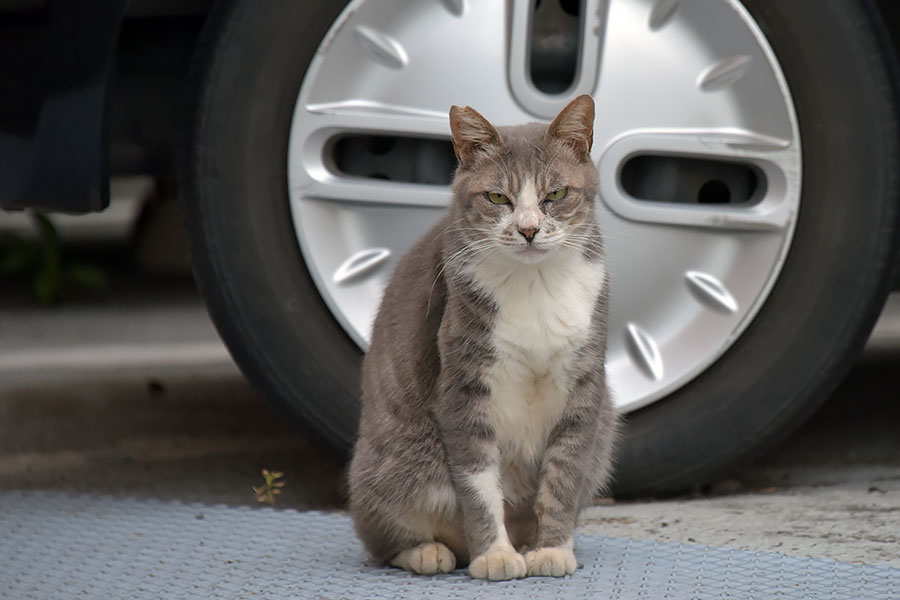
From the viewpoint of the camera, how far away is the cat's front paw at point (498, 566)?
2.03 m

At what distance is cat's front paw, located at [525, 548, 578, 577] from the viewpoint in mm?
2061

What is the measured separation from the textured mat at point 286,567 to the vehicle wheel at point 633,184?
0.32 meters

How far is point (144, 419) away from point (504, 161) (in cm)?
202

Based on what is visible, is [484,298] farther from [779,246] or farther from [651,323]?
[779,246]

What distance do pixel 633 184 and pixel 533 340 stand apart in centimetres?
70

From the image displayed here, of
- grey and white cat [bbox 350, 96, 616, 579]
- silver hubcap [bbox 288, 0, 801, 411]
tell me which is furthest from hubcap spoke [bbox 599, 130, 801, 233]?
grey and white cat [bbox 350, 96, 616, 579]

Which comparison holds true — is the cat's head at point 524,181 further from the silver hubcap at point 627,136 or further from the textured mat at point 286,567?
the textured mat at point 286,567

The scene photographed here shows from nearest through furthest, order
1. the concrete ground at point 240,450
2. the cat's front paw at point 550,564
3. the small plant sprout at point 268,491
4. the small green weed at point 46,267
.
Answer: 1. the cat's front paw at point 550,564
2. the concrete ground at point 240,450
3. the small plant sprout at point 268,491
4. the small green weed at point 46,267

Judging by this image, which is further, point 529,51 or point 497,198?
point 529,51

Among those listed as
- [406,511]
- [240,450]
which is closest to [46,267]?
[240,450]

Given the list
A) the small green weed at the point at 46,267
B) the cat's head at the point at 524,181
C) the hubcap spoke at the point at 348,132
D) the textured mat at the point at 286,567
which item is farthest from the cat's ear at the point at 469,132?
the small green weed at the point at 46,267

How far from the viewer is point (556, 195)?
213 cm

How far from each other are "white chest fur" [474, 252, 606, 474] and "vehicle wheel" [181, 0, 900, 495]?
1.43 feet

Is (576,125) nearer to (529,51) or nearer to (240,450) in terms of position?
(529,51)
